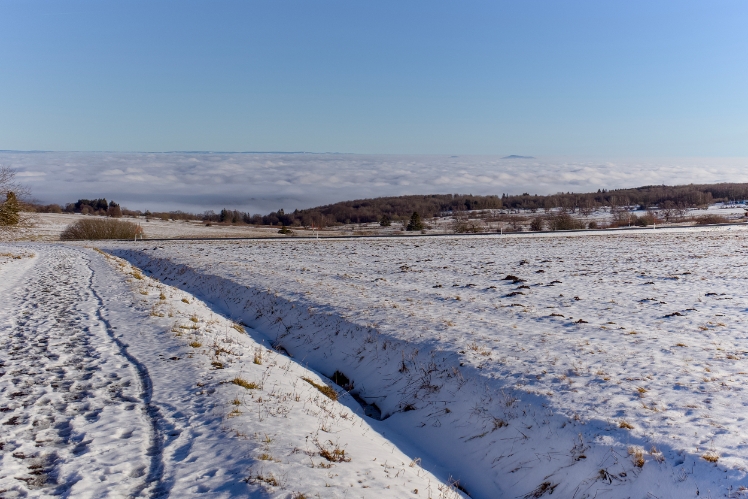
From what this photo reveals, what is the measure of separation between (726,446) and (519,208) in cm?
17450

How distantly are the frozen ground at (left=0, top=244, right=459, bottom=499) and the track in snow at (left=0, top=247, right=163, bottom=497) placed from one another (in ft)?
0.07

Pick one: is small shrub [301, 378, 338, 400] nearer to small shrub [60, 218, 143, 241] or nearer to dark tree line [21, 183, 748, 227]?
small shrub [60, 218, 143, 241]

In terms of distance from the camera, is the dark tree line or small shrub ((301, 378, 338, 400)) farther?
the dark tree line

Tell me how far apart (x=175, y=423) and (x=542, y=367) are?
659 cm

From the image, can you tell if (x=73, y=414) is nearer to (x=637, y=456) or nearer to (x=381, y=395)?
(x=381, y=395)

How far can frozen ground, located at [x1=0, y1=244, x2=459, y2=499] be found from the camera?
5.69 metres

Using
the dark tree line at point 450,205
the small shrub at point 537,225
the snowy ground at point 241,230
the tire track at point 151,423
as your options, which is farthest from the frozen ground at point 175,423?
the dark tree line at point 450,205

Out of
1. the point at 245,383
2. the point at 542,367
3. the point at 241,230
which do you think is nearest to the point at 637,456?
the point at 542,367

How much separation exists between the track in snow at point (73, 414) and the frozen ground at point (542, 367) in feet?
13.9

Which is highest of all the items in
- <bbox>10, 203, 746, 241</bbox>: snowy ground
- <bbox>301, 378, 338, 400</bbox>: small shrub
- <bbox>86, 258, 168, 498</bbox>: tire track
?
<bbox>10, 203, 746, 241</bbox>: snowy ground

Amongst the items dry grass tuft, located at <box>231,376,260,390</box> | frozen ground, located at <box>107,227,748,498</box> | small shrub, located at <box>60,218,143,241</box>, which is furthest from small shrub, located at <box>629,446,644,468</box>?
small shrub, located at <box>60,218,143,241</box>

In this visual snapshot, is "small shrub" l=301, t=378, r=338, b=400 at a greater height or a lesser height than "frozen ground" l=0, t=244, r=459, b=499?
lesser

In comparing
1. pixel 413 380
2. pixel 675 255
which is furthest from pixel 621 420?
pixel 675 255

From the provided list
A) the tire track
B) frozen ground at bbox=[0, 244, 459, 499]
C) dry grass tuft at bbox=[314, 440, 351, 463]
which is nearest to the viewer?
the tire track
